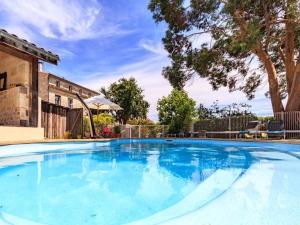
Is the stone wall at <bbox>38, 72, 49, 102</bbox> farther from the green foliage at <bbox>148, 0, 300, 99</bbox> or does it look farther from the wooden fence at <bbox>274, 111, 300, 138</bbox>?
the wooden fence at <bbox>274, 111, 300, 138</bbox>

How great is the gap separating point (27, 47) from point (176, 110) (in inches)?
470

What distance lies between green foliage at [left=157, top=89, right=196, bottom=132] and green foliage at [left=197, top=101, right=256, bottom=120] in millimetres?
757

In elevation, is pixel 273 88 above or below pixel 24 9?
below

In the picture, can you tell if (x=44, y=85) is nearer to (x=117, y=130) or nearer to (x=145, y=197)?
(x=117, y=130)

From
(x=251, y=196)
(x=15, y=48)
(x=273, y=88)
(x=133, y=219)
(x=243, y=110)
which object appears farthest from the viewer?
(x=243, y=110)

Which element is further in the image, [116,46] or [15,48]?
[116,46]

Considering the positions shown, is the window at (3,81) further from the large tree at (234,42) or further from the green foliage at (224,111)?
the green foliage at (224,111)

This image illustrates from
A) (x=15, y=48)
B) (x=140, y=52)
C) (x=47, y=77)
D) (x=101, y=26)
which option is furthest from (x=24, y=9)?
(x=47, y=77)

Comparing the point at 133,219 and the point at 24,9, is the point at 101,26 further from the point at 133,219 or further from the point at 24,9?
the point at 133,219

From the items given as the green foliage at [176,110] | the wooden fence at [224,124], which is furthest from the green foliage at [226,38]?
the green foliage at [176,110]

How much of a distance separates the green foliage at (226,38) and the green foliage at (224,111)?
1392mm

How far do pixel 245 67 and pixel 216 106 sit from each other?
10.9 ft

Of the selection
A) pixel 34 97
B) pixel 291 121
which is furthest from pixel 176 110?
pixel 34 97

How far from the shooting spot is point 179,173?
655 centimetres
